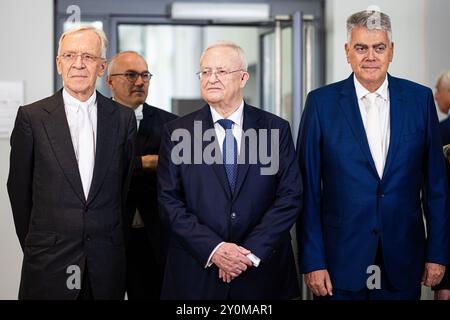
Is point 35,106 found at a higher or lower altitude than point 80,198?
higher

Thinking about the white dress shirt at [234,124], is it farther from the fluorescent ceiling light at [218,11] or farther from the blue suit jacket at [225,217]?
the fluorescent ceiling light at [218,11]

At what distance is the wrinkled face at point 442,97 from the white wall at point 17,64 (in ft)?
7.18

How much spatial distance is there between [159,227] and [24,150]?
0.81 meters

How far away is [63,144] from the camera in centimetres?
290

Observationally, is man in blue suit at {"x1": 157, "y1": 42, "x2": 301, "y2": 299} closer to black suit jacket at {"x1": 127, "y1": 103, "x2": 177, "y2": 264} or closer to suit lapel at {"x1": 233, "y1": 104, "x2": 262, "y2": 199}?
suit lapel at {"x1": 233, "y1": 104, "x2": 262, "y2": 199}

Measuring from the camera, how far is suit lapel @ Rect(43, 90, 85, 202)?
9.45 feet

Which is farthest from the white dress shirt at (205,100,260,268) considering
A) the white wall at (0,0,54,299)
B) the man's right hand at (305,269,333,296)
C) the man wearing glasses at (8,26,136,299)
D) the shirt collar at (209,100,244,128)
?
the white wall at (0,0,54,299)

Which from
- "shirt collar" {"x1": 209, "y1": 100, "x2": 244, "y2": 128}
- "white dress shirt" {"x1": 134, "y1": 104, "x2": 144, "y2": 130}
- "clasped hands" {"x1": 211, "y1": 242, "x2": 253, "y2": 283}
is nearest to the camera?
"clasped hands" {"x1": 211, "y1": 242, "x2": 253, "y2": 283}

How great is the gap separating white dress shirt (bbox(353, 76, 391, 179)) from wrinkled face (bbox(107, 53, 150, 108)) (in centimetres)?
108

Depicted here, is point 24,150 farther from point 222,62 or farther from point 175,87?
point 175,87

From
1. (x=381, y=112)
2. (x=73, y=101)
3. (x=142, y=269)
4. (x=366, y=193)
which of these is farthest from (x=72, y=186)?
(x=381, y=112)

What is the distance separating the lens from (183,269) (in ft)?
9.78

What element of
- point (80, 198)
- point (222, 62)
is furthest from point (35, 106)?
point (222, 62)

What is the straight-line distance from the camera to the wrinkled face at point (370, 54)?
10.1 ft
